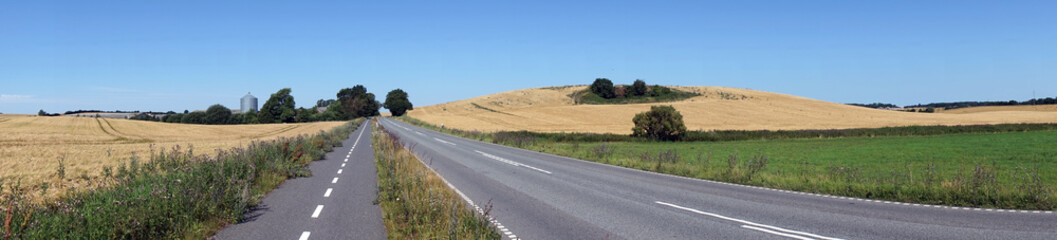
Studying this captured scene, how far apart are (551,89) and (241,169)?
141640 mm

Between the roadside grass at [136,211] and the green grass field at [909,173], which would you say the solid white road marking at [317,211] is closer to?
the roadside grass at [136,211]

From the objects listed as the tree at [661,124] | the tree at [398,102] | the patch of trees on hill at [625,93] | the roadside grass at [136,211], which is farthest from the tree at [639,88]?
the roadside grass at [136,211]

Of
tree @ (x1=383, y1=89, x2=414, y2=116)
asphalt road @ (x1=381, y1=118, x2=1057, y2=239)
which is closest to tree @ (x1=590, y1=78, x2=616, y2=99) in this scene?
tree @ (x1=383, y1=89, x2=414, y2=116)

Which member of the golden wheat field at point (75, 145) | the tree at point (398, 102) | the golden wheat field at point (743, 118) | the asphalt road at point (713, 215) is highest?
the tree at point (398, 102)

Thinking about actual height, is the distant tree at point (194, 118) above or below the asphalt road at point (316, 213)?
above

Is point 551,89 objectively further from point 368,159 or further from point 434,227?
point 434,227

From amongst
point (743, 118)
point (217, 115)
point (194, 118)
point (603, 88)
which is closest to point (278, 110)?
point (217, 115)

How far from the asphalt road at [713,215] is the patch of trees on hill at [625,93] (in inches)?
4158

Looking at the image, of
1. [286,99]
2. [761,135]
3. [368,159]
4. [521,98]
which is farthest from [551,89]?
[368,159]

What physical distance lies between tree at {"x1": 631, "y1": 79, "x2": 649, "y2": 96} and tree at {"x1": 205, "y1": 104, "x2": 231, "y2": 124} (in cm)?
10106

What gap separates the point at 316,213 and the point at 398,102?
14318 cm

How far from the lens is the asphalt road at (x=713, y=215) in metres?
7.71

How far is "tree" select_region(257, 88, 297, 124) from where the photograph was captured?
416 feet

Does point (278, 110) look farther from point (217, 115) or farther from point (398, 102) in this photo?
point (398, 102)
